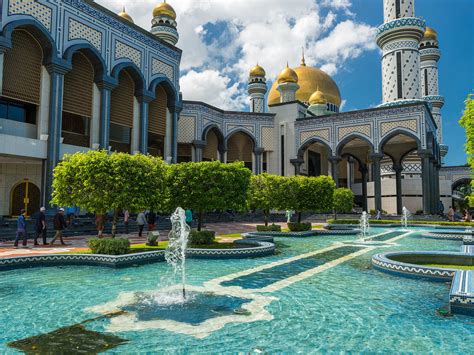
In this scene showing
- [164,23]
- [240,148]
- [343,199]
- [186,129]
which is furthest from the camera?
[240,148]

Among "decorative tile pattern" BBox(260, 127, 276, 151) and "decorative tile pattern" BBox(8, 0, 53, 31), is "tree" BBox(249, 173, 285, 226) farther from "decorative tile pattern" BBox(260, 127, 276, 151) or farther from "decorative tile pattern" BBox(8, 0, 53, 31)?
"decorative tile pattern" BBox(260, 127, 276, 151)

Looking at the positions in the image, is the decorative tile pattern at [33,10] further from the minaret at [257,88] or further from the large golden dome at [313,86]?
the large golden dome at [313,86]

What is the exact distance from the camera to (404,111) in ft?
96.7

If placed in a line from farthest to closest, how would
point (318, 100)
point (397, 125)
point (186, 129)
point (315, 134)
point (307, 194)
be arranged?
point (318, 100) < point (315, 134) < point (186, 129) < point (397, 125) < point (307, 194)

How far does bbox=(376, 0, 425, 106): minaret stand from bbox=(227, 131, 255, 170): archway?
12.7 m

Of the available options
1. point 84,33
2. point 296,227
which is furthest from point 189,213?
point 84,33

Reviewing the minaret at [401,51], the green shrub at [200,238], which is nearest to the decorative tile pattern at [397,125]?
the minaret at [401,51]

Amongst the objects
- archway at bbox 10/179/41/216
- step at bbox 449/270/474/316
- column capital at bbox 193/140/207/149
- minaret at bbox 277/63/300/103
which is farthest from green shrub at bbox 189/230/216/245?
minaret at bbox 277/63/300/103

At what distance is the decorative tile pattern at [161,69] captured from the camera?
23.5m

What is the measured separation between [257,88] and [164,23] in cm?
1763

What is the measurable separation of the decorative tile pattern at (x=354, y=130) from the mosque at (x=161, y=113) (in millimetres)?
84

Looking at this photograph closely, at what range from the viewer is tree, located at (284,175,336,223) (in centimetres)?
1638

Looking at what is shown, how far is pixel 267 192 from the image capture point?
16047mm

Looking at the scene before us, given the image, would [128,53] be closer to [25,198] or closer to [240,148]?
[25,198]
